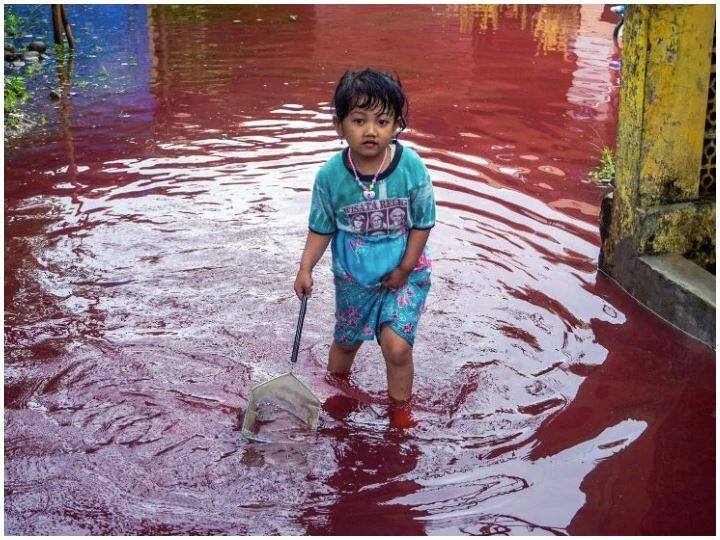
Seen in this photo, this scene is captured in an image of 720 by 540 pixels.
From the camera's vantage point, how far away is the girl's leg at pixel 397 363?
10.5 feet

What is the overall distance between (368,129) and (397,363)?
3.16 ft

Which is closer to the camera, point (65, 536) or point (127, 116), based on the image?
point (65, 536)

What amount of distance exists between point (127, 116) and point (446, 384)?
5430 mm

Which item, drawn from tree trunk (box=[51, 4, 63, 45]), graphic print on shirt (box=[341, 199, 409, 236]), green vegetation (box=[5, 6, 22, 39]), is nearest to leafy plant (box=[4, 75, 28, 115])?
tree trunk (box=[51, 4, 63, 45])

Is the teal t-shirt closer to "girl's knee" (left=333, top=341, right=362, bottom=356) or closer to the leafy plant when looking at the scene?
"girl's knee" (left=333, top=341, right=362, bottom=356)

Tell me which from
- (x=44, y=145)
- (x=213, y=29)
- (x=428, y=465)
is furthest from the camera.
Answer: (x=213, y=29)

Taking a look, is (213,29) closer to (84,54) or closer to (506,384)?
(84,54)

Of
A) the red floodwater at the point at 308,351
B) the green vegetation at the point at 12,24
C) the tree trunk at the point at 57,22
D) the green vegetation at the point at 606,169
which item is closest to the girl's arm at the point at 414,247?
the red floodwater at the point at 308,351

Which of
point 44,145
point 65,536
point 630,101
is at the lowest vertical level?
point 65,536

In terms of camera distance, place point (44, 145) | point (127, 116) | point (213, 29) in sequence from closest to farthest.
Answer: point (44, 145)
point (127, 116)
point (213, 29)

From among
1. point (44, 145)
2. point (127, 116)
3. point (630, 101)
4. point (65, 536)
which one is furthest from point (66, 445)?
point (127, 116)

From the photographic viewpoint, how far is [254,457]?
10.2 feet

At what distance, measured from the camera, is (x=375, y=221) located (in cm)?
310

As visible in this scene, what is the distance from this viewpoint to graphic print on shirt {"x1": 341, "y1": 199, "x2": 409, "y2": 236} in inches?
121
